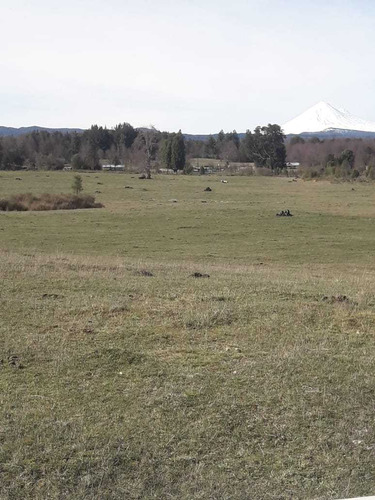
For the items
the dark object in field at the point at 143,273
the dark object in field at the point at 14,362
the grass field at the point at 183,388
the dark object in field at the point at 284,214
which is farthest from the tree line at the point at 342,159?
the dark object in field at the point at 14,362

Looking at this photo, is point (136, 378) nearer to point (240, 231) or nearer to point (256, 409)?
point (256, 409)

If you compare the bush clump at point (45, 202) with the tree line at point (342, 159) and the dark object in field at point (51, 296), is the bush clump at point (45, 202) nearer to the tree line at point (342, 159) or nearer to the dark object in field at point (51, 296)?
the dark object in field at point (51, 296)

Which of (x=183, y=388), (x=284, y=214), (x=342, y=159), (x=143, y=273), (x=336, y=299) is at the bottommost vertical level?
(x=284, y=214)

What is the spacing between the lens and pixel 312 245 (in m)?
35.8

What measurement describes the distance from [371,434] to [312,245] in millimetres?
29638

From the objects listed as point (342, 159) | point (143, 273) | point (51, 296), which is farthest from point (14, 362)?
point (342, 159)

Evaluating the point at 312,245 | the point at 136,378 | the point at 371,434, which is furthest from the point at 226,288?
the point at 312,245

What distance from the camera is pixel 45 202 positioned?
55.0 m

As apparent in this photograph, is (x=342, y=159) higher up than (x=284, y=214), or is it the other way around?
(x=342, y=159)

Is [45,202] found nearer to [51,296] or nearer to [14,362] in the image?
[51,296]

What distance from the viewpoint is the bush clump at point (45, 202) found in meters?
53.6

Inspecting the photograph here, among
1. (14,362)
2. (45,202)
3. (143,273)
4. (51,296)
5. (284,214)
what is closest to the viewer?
(14,362)

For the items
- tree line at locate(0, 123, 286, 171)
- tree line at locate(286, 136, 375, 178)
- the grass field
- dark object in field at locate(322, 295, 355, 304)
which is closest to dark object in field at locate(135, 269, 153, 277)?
the grass field

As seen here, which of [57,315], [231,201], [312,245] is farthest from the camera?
[231,201]
